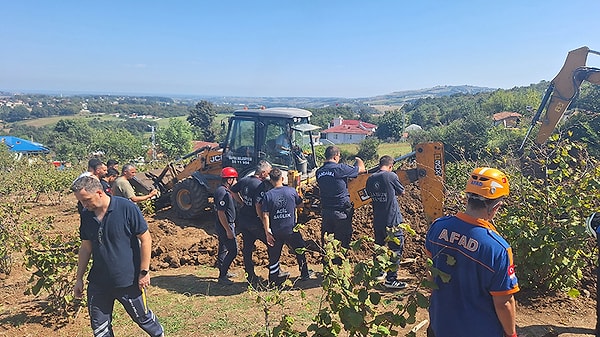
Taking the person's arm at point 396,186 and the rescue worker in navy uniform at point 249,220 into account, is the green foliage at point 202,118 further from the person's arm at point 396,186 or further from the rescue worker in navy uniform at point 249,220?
the person's arm at point 396,186

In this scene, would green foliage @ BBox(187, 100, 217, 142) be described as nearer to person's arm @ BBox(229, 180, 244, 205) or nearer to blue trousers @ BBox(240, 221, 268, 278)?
person's arm @ BBox(229, 180, 244, 205)

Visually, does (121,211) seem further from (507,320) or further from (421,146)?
(421,146)

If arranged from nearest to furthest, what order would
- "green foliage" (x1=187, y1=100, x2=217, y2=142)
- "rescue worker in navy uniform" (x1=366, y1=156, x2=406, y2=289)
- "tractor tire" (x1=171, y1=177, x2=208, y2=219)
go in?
"rescue worker in navy uniform" (x1=366, y1=156, x2=406, y2=289) < "tractor tire" (x1=171, y1=177, x2=208, y2=219) < "green foliage" (x1=187, y1=100, x2=217, y2=142)

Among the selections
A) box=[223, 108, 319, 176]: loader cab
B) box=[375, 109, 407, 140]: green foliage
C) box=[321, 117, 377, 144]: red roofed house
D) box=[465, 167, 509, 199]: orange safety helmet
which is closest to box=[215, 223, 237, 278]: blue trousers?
box=[223, 108, 319, 176]: loader cab

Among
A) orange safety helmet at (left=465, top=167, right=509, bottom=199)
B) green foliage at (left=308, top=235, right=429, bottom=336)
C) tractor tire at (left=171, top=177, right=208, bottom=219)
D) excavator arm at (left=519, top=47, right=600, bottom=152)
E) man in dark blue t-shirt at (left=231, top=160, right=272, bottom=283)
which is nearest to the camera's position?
orange safety helmet at (left=465, top=167, right=509, bottom=199)

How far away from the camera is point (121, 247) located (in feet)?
11.8

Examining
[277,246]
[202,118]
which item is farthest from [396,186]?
[202,118]

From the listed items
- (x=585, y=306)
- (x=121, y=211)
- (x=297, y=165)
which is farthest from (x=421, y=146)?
(x=121, y=211)

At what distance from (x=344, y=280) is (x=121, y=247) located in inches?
77.2

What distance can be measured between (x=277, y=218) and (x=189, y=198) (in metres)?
4.25

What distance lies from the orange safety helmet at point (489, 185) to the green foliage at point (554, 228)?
250 centimetres

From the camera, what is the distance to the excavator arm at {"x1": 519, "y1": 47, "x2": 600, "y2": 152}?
8.35 metres

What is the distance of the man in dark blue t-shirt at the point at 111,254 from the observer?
3.54 metres

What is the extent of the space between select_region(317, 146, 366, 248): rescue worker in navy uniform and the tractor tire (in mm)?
3869
